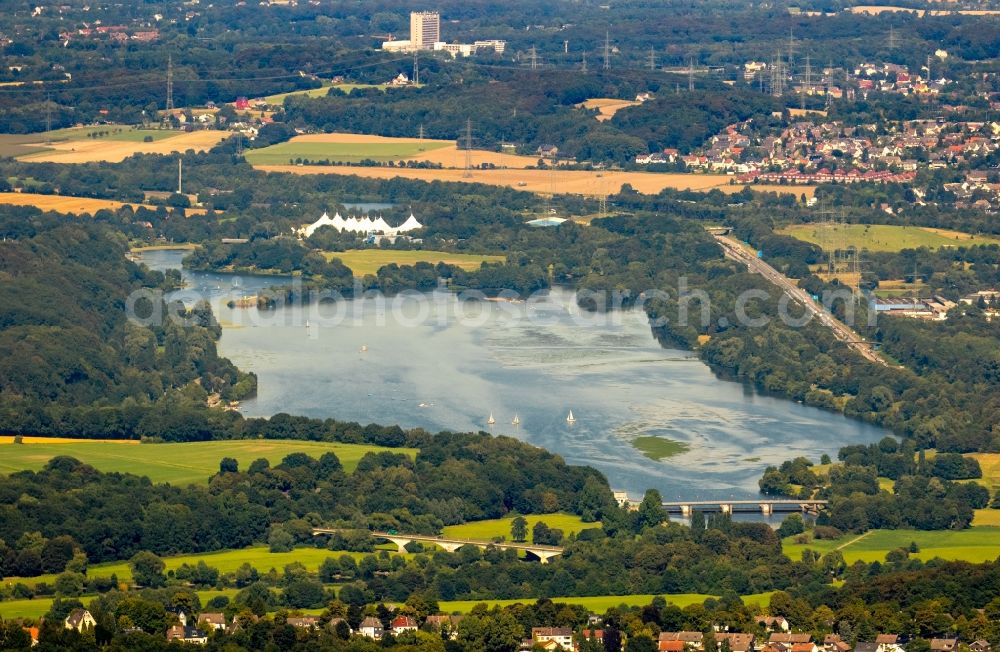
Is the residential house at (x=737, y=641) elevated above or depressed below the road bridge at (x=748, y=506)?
above

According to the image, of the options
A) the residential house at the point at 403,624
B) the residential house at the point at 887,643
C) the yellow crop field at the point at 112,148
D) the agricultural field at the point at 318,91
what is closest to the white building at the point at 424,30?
the agricultural field at the point at 318,91

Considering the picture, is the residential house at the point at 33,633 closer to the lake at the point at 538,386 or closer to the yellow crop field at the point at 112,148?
the lake at the point at 538,386

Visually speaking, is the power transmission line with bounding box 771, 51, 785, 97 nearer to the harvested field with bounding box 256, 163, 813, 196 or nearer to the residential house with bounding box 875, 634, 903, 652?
the harvested field with bounding box 256, 163, 813, 196

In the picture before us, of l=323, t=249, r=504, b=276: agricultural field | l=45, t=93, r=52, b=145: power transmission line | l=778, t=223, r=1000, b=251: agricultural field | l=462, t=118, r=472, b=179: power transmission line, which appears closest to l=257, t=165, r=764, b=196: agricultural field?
Result: l=462, t=118, r=472, b=179: power transmission line

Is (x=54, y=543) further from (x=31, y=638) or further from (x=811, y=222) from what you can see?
(x=811, y=222)

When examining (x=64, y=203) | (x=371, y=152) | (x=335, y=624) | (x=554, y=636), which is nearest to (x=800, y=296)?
(x=64, y=203)

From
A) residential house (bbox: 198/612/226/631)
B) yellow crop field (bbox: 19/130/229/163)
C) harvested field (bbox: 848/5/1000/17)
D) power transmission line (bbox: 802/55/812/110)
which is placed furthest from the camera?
harvested field (bbox: 848/5/1000/17)

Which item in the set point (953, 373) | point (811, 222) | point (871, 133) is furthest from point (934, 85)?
point (953, 373)
